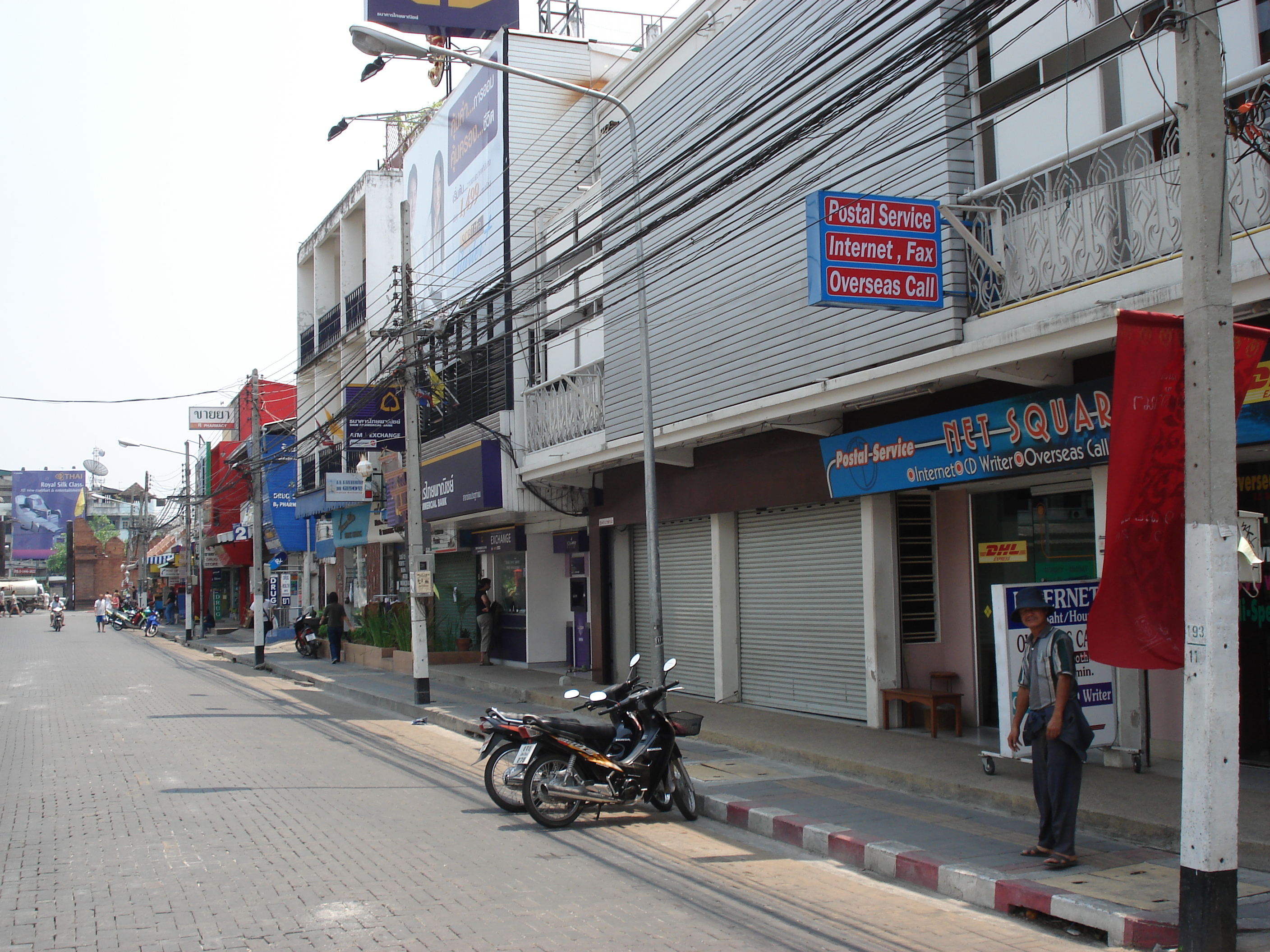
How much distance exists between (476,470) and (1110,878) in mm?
14747

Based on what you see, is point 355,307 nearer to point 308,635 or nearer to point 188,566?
point 308,635

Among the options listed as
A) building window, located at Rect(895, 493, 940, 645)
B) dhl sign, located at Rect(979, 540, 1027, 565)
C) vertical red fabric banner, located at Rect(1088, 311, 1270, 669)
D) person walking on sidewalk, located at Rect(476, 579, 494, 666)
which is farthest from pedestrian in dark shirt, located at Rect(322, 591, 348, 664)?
vertical red fabric banner, located at Rect(1088, 311, 1270, 669)

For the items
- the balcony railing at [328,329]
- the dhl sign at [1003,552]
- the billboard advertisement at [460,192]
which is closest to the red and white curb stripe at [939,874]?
the dhl sign at [1003,552]

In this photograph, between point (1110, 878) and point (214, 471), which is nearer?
point (1110, 878)

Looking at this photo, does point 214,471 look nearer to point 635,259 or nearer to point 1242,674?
point 635,259

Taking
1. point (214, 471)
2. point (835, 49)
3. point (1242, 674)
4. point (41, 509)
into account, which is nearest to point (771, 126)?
point (835, 49)

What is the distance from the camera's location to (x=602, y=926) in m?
6.11

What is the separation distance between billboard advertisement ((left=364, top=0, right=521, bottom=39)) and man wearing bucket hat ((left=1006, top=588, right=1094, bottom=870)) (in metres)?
25.2

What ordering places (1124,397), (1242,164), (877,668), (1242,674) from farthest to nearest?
(877,668), (1242,674), (1242,164), (1124,397)

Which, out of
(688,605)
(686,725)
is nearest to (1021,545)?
(686,725)

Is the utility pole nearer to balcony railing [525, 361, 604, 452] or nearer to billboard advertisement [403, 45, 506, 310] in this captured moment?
billboard advertisement [403, 45, 506, 310]

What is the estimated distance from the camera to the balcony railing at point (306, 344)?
38594 millimetres

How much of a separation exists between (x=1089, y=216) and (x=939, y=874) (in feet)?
18.0

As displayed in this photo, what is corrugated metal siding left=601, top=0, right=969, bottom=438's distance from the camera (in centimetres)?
1085
